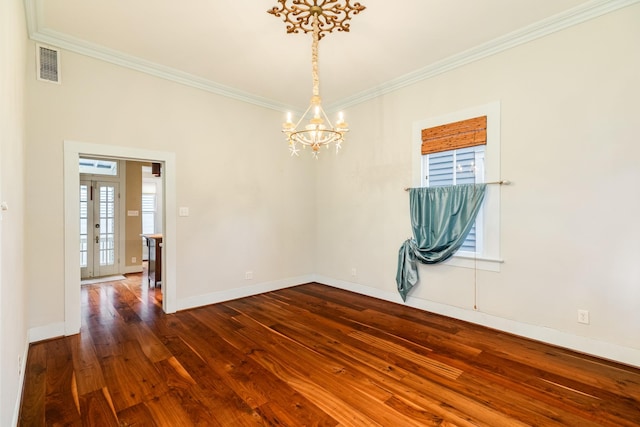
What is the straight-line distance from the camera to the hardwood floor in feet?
6.40

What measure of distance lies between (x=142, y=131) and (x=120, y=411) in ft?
9.80

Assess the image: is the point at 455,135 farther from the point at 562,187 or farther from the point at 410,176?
A: the point at 562,187

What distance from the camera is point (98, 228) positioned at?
248 inches

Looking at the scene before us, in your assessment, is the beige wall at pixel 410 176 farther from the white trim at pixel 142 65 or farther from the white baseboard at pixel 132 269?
the white baseboard at pixel 132 269

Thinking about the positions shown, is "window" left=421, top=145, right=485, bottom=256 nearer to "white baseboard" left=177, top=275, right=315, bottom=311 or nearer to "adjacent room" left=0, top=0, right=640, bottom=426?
"adjacent room" left=0, top=0, right=640, bottom=426

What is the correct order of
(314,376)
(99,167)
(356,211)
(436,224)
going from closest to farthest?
(314,376)
(436,224)
(356,211)
(99,167)

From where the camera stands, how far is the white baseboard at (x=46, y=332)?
300 centimetres

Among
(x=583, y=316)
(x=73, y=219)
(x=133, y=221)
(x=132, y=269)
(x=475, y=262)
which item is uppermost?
(x=73, y=219)

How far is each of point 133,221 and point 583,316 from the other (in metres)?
7.86

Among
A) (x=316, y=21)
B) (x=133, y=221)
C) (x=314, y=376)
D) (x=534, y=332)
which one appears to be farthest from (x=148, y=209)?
(x=534, y=332)

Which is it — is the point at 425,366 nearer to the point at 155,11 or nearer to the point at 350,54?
the point at 350,54

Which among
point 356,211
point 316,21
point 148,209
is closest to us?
point 316,21

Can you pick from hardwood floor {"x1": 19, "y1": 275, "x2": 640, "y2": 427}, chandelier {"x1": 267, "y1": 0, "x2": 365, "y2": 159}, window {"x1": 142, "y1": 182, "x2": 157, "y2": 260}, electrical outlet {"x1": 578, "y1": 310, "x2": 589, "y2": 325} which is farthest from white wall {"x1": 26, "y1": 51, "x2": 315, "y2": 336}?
window {"x1": 142, "y1": 182, "x2": 157, "y2": 260}

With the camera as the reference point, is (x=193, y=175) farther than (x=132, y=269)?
No
